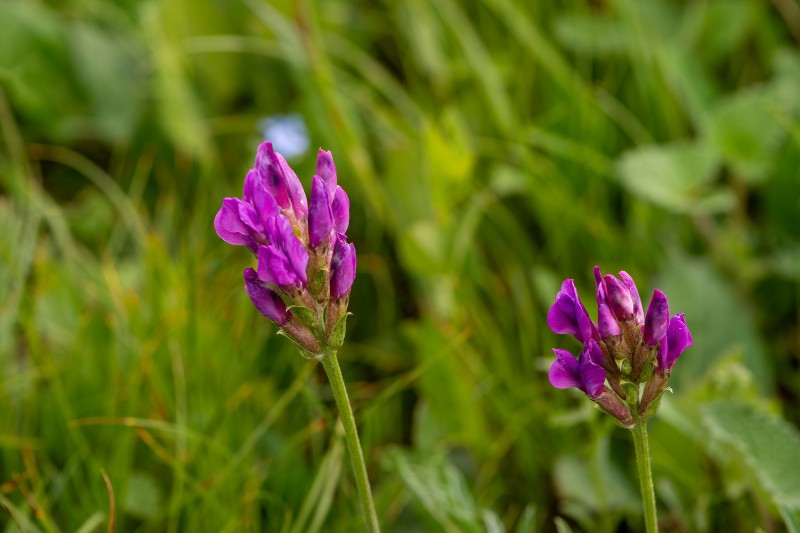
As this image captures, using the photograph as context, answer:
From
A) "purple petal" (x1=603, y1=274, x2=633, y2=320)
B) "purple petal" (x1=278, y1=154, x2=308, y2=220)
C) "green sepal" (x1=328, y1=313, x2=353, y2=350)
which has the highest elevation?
"purple petal" (x1=278, y1=154, x2=308, y2=220)

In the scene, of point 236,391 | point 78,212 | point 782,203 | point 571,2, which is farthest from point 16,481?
point 571,2

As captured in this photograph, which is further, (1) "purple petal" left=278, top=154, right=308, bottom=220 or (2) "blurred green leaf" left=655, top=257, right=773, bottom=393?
(2) "blurred green leaf" left=655, top=257, right=773, bottom=393

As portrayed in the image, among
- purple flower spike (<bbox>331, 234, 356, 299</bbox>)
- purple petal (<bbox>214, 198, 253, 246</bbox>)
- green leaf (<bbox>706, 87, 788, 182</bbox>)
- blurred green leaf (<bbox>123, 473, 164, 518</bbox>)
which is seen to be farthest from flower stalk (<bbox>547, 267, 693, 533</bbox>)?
green leaf (<bbox>706, 87, 788, 182</bbox>)

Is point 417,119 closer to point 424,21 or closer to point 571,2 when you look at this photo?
point 424,21

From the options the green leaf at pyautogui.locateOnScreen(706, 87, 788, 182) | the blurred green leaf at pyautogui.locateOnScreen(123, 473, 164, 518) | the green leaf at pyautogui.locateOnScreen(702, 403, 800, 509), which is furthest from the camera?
the green leaf at pyautogui.locateOnScreen(706, 87, 788, 182)

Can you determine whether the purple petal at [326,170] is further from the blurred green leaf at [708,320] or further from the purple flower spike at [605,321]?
the blurred green leaf at [708,320]

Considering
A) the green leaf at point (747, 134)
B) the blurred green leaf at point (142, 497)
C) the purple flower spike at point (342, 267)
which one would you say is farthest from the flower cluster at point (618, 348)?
the green leaf at point (747, 134)

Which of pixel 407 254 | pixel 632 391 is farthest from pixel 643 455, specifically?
pixel 407 254

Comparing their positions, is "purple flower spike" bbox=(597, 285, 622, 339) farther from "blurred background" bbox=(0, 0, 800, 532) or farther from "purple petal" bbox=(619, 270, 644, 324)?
"blurred background" bbox=(0, 0, 800, 532)
